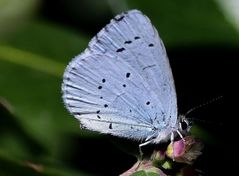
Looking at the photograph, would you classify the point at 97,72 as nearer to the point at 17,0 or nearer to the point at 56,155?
the point at 56,155

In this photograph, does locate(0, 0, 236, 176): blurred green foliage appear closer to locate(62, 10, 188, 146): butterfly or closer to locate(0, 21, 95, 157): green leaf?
locate(0, 21, 95, 157): green leaf

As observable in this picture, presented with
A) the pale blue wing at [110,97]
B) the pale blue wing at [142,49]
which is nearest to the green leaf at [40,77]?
the pale blue wing at [110,97]

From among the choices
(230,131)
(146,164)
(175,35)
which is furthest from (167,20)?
(146,164)

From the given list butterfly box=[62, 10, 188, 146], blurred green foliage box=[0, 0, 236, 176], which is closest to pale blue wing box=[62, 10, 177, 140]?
butterfly box=[62, 10, 188, 146]

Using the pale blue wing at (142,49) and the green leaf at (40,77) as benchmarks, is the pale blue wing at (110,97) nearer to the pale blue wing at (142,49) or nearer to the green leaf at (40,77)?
the pale blue wing at (142,49)

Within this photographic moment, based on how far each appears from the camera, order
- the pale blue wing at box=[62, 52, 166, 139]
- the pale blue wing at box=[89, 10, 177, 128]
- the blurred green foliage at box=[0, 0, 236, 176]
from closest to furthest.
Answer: the pale blue wing at box=[89, 10, 177, 128], the pale blue wing at box=[62, 52, 166, 139], the blurred green foliage at box=[0, 0, 236, 176]

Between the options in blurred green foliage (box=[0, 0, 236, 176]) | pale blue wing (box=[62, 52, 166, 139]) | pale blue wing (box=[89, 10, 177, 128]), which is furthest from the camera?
blurred green foliage (box=[0, 0, 236, 176])
